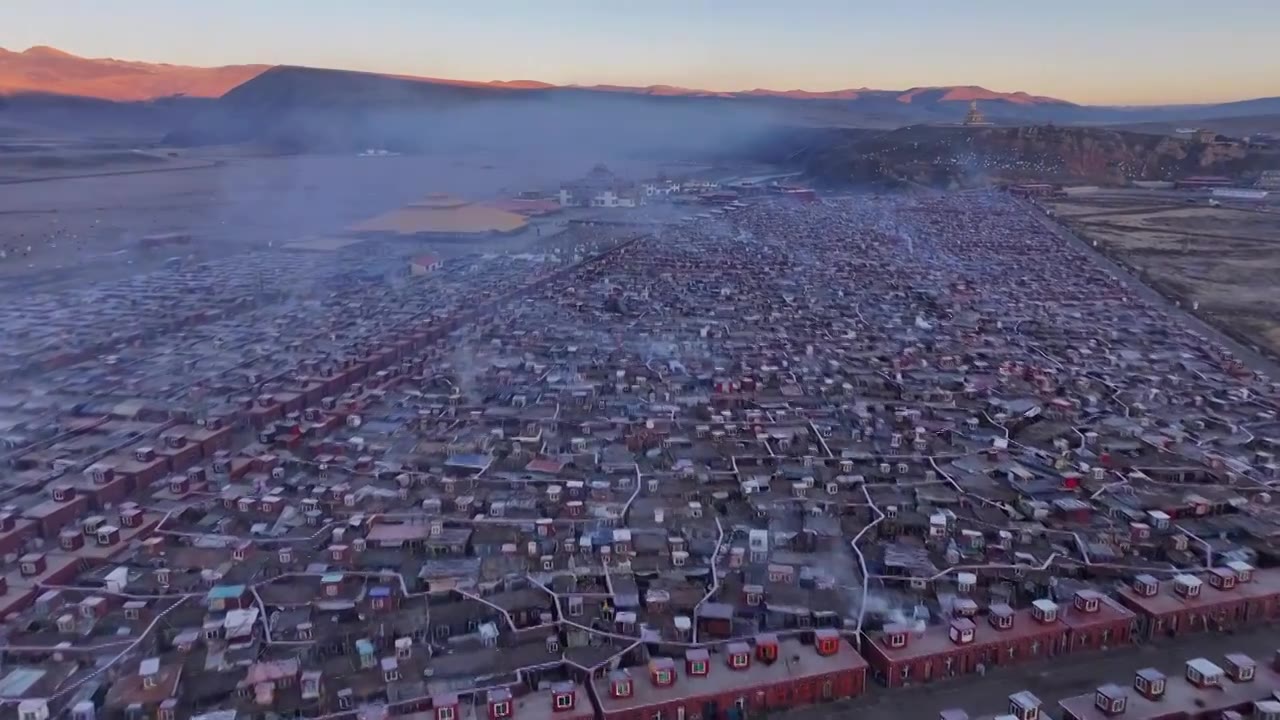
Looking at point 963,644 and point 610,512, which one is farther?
point 610,512

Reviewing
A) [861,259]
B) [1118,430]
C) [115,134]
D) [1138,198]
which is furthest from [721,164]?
[1118,430]

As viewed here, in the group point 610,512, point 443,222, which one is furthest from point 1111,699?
point 443,222

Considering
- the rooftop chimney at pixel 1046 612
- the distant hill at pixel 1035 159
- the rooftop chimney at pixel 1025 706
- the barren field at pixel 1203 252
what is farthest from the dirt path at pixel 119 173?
the rooftop chimney at pixel 1025 706

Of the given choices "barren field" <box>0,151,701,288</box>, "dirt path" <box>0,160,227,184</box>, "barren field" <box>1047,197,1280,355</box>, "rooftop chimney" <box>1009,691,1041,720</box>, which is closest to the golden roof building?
"barren field" <box>0,151,701,288</box>

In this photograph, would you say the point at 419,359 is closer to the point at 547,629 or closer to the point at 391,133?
the point at 547,629

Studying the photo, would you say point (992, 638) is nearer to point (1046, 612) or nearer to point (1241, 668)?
point (1046, 612)

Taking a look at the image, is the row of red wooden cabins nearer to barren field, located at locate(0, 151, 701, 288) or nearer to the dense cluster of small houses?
the dense cluster of small houses

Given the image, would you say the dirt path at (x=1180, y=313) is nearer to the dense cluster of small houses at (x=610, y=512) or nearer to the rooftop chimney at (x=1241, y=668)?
the dense cluster of small houses at (x=610, y=512)
